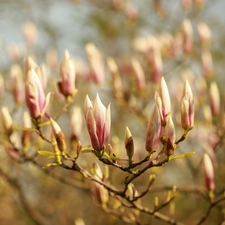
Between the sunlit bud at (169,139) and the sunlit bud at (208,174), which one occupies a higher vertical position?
the sunlit bud at (169,139)

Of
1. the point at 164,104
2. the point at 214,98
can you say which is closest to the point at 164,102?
the point at 164,104

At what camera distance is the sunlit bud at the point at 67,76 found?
1186 millimetres

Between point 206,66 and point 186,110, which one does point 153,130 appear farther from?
point 206,66

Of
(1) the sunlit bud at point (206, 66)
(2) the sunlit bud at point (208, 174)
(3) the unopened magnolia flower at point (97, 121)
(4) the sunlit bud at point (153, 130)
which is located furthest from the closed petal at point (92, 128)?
(1) the sunlit bud at point (206, 66)

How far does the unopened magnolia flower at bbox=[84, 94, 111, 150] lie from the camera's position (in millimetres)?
901

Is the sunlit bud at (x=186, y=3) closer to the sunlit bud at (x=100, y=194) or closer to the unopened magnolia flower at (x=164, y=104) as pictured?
the sunlit bud at (x=100, y=194)

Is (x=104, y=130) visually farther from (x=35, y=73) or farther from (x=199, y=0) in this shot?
(x=199, y=0)

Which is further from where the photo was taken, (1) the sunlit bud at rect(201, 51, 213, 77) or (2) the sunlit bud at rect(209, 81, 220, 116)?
(1) the sunlit bud at rect(201, 51, 213, 77)

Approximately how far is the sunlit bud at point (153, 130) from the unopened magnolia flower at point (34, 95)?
31cm

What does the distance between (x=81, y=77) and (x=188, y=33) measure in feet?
3.14

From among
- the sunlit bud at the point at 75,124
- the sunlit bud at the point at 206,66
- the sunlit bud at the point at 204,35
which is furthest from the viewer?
the sunlit bud at the point at 204,35

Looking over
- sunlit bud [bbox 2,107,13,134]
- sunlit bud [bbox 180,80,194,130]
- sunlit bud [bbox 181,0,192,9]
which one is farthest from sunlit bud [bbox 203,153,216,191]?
sunlit bud [bbox 181,0,192,9]

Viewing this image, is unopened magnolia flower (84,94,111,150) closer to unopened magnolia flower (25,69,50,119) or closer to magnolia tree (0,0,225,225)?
magnolia tree (0,0,225,225)

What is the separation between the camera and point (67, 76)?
1205mm
